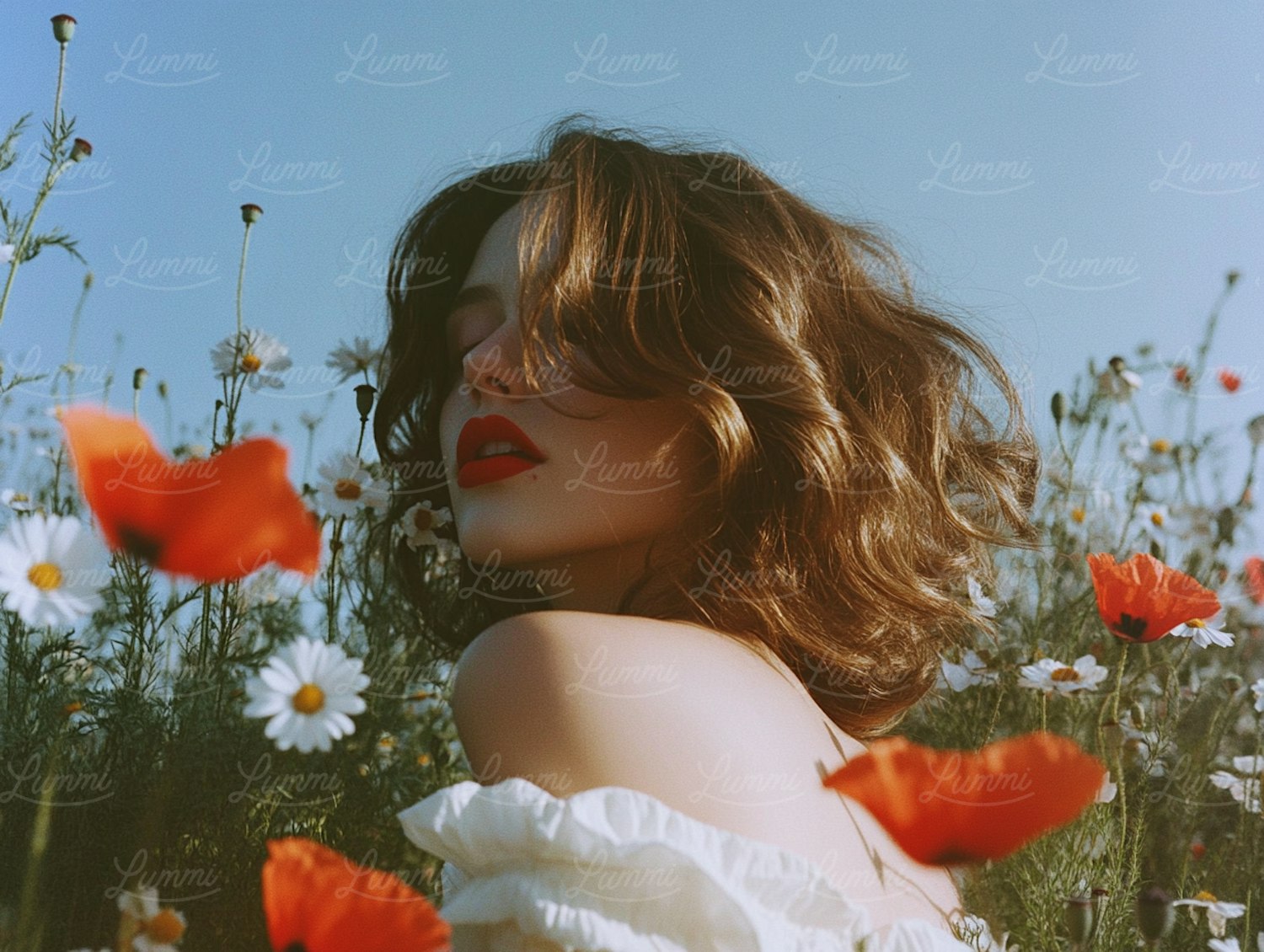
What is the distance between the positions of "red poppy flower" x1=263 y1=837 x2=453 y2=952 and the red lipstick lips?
718 mm

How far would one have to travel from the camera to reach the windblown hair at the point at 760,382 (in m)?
1.48

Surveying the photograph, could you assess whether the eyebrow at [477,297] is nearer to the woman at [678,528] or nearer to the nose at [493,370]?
the woman at [678,528]

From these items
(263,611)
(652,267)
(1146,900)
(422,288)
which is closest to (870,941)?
(1146,900)

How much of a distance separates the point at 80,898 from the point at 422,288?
1098 millimetres

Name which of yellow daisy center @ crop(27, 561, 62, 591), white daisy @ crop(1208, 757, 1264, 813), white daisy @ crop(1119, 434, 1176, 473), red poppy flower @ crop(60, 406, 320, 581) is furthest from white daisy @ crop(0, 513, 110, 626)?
white daisy @ crop(1119, 434, 1176, 473)

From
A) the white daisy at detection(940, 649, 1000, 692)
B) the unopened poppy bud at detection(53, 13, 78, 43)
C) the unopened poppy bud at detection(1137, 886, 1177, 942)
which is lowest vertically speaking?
the white daisy at detection(940, 649, 1000, 692)

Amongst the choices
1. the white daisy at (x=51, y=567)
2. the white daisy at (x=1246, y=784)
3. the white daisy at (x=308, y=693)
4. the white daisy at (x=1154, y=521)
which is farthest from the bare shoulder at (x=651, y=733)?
the white daisy at (x=1154, y=521)

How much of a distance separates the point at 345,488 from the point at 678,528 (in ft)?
2.25

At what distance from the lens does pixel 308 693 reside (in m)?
1.03

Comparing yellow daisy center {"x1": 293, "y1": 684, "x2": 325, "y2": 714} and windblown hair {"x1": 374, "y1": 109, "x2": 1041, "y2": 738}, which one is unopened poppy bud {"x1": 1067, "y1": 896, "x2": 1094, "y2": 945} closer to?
windblown hair {"x1": 374, "y1": 109, "x2": 1041, "y2": 738}

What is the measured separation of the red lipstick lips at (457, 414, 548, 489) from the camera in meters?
1.41

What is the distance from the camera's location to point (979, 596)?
1.95m

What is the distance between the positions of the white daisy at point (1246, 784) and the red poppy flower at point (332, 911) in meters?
1.67

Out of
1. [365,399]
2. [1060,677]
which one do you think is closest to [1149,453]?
[1060,677]
